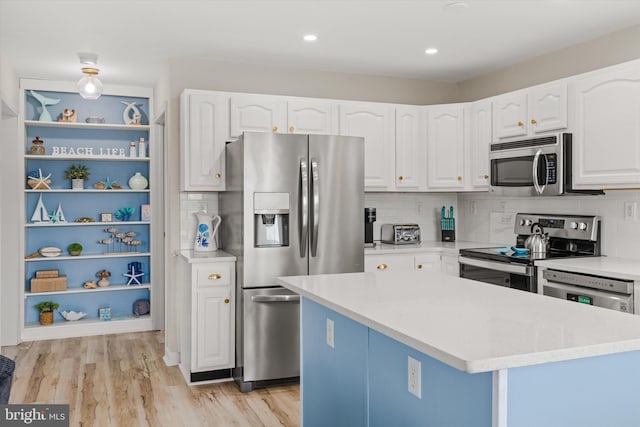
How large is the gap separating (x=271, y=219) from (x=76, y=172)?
8.78ft

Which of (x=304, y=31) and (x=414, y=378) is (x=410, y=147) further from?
(x=414, y=378)

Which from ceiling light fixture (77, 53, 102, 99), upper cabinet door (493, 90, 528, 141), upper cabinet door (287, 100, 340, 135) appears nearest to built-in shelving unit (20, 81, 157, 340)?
ceiling light fixture (77, 53, 102, 99)

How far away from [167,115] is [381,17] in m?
Answer: 1.93

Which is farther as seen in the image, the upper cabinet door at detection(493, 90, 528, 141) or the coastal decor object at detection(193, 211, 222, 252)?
the coastal decor object at detection(193, 211, 222, 252)

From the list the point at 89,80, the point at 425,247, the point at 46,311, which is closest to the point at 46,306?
the point at 46,311

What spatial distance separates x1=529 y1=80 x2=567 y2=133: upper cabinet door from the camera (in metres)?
3.86

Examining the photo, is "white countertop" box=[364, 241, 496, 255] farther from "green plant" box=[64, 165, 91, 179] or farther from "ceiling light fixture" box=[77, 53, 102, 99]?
"green plant" box=[64, 165, 91, 179]

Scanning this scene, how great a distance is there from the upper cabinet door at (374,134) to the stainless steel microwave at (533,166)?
0.88 m

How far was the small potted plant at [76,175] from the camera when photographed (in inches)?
217

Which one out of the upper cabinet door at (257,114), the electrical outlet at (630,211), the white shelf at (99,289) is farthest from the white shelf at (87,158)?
the electrical outlet at (630,211)

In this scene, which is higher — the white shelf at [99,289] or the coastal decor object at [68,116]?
the coastal decor object at [68,116]

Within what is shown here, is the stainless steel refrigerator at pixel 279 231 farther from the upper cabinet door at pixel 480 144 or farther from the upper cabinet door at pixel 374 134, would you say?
the upper cabinet door at pixel 480 144

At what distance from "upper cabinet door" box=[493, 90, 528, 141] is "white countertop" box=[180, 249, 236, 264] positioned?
234 cm

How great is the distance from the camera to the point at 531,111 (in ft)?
13.5
